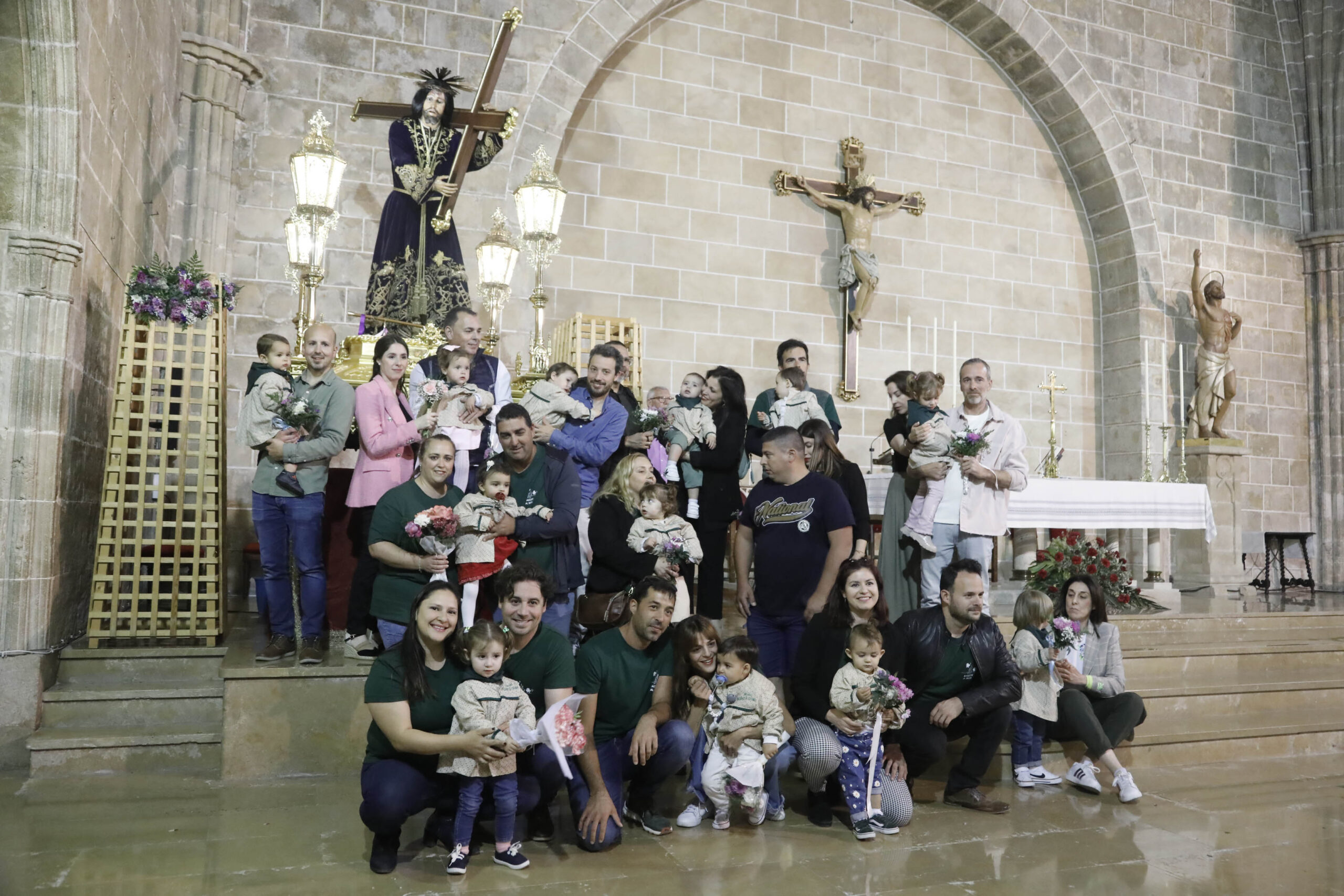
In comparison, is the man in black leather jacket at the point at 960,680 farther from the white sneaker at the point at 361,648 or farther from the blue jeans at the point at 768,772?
the white sneaker at the point at 361,648

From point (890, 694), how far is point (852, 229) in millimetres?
6962

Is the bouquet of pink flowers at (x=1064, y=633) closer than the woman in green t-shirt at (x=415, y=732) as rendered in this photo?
No

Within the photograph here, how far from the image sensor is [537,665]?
393 centimetres

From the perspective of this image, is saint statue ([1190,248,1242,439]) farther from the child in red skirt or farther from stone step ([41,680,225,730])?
stone step ([41,680,225,730])

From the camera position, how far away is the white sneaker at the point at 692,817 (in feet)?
13.7

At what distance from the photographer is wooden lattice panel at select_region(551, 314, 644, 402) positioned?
27.9 feet

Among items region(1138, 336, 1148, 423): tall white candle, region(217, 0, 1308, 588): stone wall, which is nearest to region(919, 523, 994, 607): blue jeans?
region(217, 0, 1308, 588): stone wall

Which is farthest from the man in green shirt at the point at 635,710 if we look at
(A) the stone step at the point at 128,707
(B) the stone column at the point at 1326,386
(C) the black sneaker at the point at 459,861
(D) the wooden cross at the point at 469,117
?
(B) the stone column at the point at 1326,386

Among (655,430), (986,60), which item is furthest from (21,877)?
(986,60)

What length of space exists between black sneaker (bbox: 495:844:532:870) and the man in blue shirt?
74.3 inches

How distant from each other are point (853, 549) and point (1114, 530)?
226 inches

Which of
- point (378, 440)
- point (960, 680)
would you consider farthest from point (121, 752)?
point (960, 680)

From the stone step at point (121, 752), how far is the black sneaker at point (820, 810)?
2594 mm

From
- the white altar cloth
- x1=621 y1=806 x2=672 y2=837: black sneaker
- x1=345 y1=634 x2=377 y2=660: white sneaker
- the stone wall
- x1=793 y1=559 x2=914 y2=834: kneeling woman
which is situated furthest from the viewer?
the stone wall
